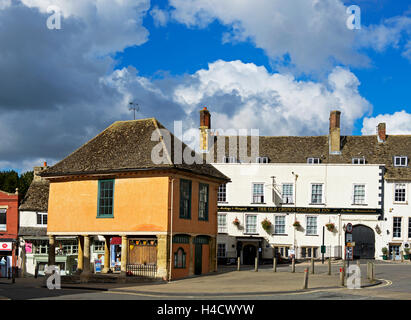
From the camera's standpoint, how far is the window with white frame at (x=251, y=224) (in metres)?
53.9

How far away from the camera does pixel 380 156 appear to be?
55.0m

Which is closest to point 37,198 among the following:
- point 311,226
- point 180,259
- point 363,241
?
point 180,259

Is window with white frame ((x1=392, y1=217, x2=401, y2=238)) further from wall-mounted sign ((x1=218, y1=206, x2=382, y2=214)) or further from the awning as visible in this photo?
the awning

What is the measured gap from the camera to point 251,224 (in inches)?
2128

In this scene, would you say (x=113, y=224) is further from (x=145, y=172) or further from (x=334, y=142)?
(x=334, y=142)

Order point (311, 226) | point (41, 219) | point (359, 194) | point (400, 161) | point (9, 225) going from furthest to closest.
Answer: point (400, 161)
point (311, 226)
point (41, 219)
point (359, 194)
point (9, 225)

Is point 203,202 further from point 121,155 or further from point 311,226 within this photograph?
point 311,226

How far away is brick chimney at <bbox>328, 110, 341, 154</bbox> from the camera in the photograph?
184 ft

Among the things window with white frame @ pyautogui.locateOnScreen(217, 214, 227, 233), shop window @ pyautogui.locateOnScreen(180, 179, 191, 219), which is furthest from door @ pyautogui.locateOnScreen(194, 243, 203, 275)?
window with white frame @ pyautogui.locateOnScreen(217, 214, 227, 233)

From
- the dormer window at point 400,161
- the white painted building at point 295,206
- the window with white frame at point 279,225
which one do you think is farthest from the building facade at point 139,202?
the dormer window at point 400,161

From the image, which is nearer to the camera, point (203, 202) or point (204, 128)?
point (203, 202)

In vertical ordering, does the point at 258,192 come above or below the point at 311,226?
above

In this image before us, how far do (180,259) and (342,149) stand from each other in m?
27.2

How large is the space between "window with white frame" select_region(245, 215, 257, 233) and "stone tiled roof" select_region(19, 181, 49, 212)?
18230 mm
